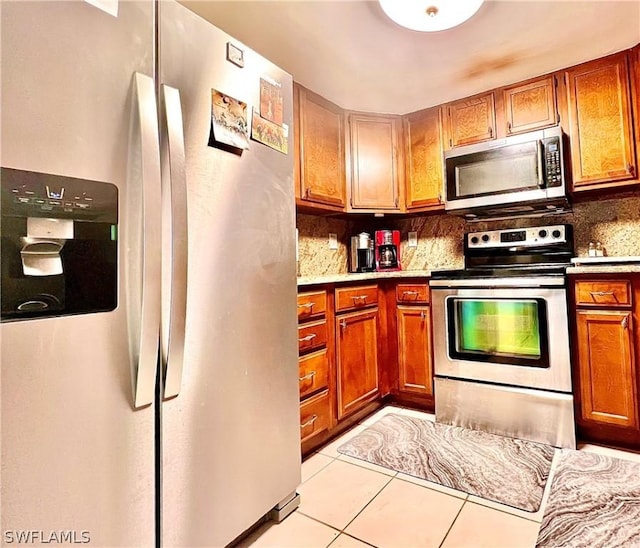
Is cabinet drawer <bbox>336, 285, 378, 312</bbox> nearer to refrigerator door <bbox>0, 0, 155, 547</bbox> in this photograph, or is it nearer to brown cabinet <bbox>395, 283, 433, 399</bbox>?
brown cabinet <bbox>395, 283, 433, 399</bbox>

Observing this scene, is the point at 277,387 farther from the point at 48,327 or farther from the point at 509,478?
the point at 509,478

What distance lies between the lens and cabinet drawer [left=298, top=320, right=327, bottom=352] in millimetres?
1824

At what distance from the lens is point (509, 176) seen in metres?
2.29

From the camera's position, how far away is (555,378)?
77.0 inches

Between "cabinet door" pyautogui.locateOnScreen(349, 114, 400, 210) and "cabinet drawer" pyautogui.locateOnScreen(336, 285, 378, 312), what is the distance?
700 mm

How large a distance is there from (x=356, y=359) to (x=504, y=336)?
0.88 meters

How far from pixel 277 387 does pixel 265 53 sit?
179 cm

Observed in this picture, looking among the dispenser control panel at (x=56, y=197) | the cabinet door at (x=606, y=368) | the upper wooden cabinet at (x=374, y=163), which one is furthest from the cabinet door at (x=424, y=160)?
the dispenser control panel at (x=56, y=197)

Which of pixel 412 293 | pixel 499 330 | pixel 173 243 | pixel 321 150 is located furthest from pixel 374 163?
pixel 173 243

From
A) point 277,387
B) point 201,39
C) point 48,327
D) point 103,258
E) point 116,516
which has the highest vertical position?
point 201,39

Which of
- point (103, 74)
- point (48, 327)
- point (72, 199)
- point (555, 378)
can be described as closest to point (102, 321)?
point (48, 327)

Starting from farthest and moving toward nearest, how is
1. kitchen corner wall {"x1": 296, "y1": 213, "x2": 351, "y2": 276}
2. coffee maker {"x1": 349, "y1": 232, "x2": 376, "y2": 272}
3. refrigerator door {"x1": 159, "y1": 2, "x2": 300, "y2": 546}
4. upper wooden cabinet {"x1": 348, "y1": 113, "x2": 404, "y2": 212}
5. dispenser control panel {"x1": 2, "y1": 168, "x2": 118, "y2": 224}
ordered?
coffee maker {"x1": 349, "y1": 232, "x2": 376, "y2": 272} → upper wooden cabinet {"x1": 348, "y1": 113, "x2": 404, "y2": 212} → kitchen corner wall {"x1": 296, "y1": 213, "x2": 351, "y2": 276} → refrigerator door {"x1": 159, "y1": 2, "x2": 300, "y2": 546} → dispenser control panel {"x1": 2, "y1": 168, "x2": 118, "y2": 224}

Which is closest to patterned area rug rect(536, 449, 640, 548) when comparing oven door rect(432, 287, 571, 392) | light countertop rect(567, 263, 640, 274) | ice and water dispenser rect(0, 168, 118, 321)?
oven door rect(432, 287, 571, 392)

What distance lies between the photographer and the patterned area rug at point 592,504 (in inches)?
50.1
